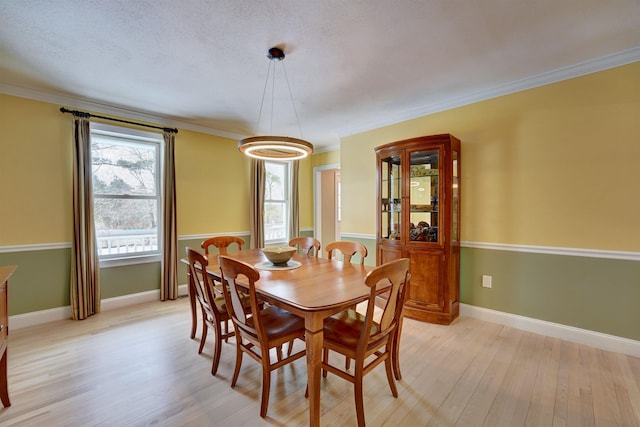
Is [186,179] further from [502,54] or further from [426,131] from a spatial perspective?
[502,54]

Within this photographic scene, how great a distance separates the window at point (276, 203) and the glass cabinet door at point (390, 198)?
92.4 inches

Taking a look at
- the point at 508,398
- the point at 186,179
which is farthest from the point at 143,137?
the point at 508,398

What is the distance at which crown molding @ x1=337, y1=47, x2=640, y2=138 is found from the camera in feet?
7.55

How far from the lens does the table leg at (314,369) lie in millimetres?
1466

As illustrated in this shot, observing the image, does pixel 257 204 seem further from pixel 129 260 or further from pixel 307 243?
pixel 129 260

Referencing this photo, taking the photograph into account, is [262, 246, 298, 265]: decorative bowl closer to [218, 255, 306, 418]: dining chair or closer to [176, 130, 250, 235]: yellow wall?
[218, 255, 306, 418]: dining chair

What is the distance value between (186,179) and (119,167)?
0.81 m

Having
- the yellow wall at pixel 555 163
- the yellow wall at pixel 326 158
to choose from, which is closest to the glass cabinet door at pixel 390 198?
the yellow wall at pixel 555 163

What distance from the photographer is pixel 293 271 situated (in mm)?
2174

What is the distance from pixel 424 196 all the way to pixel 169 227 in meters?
3.38

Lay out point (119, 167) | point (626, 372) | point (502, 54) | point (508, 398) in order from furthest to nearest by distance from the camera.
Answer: point (119, 167)
point (502, 54)
point (626, 372)
point (508, 398)

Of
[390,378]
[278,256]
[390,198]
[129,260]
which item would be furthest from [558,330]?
[129,260]

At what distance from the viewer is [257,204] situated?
4695mm

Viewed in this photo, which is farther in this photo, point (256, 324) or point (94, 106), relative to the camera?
point (94, 106)
